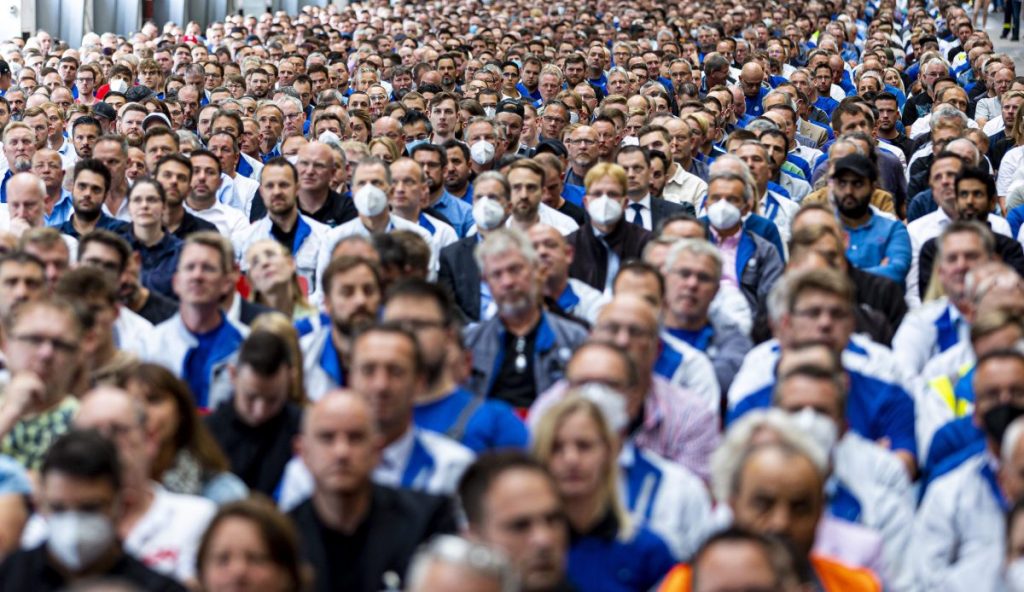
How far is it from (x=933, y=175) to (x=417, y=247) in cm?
419

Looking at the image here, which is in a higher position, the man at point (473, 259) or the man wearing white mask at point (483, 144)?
the man at point (473, 259)

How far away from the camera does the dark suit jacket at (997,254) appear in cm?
1089

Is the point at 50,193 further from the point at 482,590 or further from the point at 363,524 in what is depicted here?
the point at 482,590

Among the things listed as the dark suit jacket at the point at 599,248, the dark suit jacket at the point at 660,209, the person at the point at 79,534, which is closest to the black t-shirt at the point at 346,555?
the person at the point at 79,534

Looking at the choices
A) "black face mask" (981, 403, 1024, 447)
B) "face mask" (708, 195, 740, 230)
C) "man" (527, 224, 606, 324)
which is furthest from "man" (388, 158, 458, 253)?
"black face mask" (981, 403, 1024, 447)

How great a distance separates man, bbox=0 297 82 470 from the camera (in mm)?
6733

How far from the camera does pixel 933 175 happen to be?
12039 mm

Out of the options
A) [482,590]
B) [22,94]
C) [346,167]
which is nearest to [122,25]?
[22,94]

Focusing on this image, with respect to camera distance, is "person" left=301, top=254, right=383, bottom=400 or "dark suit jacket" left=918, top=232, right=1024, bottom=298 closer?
"person" left=301, top=254, right=383, bottom=400

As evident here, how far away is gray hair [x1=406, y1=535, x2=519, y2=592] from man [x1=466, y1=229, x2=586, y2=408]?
3.55 metres

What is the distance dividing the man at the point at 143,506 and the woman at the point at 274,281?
3283 millimetres

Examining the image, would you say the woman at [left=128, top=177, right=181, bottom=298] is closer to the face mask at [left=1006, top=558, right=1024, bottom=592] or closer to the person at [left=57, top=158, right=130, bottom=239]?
the person at [left=57, top=158, right=130, bottom=239]

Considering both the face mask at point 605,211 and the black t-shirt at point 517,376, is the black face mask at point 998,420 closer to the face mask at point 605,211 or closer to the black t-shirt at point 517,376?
the black t-shirt at point 517,376

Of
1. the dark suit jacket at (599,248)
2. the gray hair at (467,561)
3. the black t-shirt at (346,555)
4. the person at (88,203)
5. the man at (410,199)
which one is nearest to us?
the gray hair at (467,561)
